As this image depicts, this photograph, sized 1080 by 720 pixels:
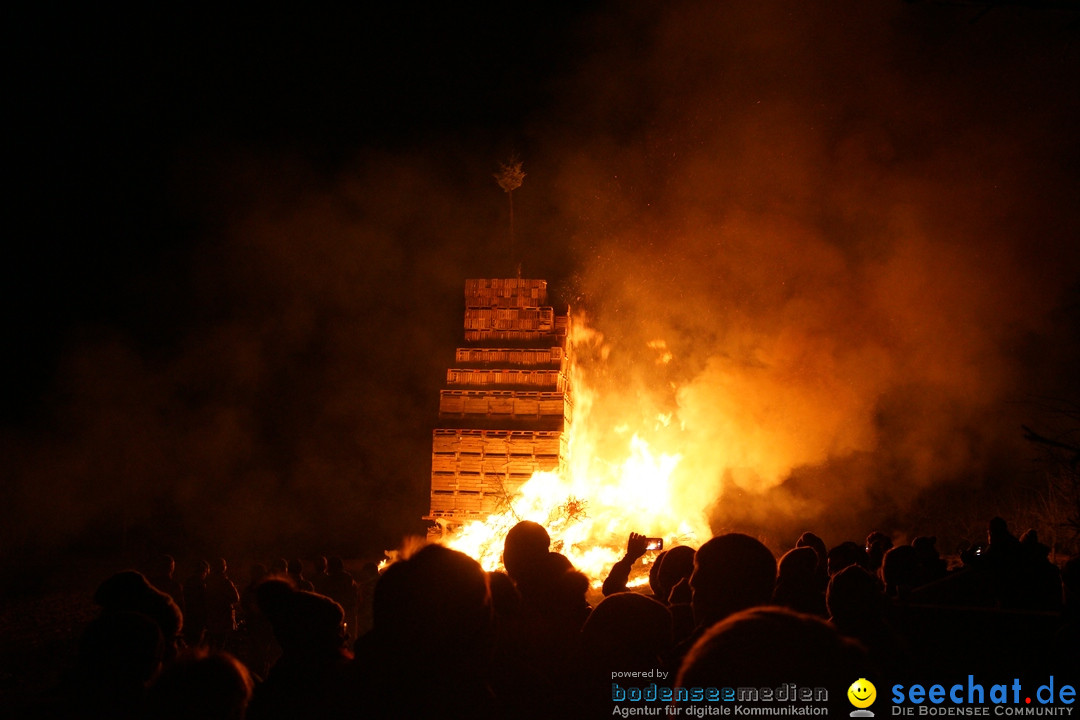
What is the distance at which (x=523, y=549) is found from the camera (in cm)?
333

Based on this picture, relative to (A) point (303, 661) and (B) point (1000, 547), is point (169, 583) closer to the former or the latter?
(A) point (303, 661)

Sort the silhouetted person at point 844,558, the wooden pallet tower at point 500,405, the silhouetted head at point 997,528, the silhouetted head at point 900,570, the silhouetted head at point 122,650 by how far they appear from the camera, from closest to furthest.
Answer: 1. the silhouetted head at point 122,650
2. the silhouetted head at point 997,528
3. the silhouetted head at point 900,570
4. the silhouetted person at point 844,558
5. the wooden pallet tower at point 500,405

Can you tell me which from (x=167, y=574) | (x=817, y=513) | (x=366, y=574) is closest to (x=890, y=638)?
(x=167, y=574)

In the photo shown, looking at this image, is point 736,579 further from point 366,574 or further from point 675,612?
point 366,574

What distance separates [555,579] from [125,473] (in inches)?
580

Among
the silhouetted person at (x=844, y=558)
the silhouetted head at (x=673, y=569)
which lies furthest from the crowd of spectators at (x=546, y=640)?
the silhouetted person at (x=844, y=558)

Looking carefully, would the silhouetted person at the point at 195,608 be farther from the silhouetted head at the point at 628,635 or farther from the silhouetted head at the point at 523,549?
the silhouetted head at the point at 628,635

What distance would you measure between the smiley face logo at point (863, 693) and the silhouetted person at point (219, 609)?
19.3ft

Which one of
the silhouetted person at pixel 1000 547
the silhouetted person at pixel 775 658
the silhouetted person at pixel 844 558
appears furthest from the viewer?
the silhouetted person at pixel 844 558

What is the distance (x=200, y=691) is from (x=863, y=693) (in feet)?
6.12

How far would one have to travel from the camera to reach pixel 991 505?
14.8 m

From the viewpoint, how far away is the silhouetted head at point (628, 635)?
8.42ft

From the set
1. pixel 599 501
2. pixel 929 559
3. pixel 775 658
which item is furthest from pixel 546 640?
pixel 599 501

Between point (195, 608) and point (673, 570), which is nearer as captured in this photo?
point (673, 570)
